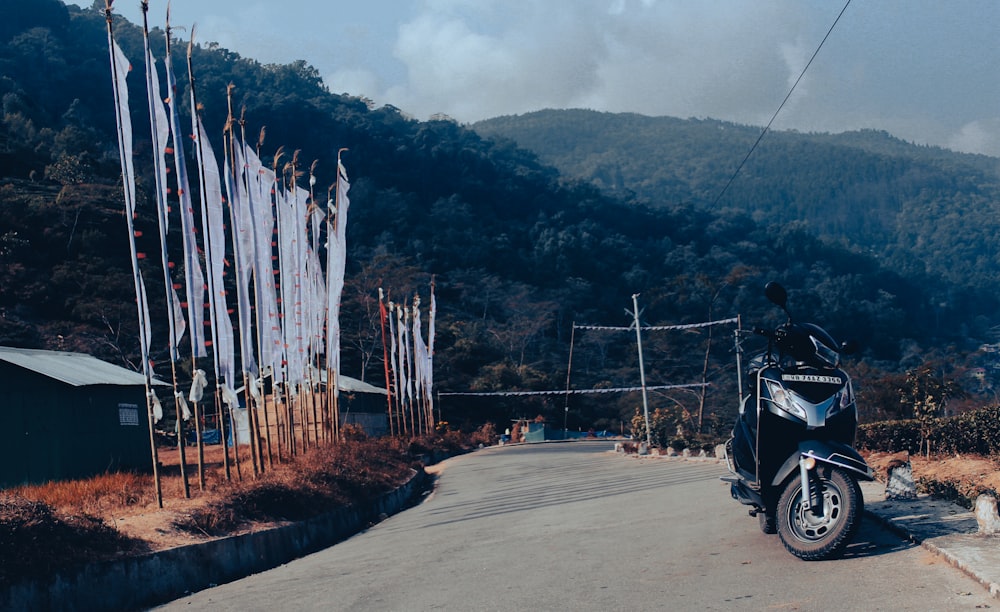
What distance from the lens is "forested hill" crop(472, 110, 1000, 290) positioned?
102000 mm

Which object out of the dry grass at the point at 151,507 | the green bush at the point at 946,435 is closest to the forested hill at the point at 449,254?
the dry grass at the point at 151,507

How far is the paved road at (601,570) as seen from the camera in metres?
6.03

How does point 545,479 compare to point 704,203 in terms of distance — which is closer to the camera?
point 545,479

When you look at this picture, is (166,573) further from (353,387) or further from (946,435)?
(353,387)

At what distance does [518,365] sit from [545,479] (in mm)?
53650

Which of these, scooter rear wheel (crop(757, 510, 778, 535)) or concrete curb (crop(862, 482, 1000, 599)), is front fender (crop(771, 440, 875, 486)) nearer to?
concrete curb (crop(862, 482, 1000, 599))

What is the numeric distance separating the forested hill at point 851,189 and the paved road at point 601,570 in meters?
76.7

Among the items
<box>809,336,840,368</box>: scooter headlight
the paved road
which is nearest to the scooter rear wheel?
the paved road

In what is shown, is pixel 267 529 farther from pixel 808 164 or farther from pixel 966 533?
pixel 808 164

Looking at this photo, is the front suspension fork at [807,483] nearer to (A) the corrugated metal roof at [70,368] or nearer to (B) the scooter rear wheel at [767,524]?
(B) the scooter rear wheel at [767,524]

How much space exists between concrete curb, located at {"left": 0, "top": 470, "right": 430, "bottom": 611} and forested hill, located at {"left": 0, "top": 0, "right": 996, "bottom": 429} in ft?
118

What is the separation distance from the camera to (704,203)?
15138cm

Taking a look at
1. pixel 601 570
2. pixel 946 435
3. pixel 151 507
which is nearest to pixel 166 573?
pixel 151 507

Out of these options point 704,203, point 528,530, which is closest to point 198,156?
point 528,530
